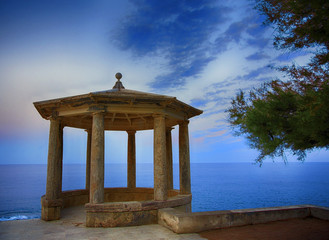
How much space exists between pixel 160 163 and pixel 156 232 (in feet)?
9.36

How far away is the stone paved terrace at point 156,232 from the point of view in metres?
8.00

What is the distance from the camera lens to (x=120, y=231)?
905 centimetres

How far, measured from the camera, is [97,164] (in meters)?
10.4

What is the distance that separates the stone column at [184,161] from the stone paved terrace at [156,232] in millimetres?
3484

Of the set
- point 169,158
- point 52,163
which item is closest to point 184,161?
point 169,158

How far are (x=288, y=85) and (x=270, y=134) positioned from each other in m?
2.42

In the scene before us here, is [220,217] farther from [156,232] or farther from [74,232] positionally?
[74,232]

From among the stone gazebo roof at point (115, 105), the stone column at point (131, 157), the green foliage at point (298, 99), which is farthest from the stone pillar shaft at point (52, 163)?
the green foliage at point (298, 99)

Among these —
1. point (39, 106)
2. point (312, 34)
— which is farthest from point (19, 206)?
point (312, 34)

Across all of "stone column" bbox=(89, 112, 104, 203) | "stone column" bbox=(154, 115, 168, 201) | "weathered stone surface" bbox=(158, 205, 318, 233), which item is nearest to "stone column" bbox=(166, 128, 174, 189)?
"stone column" bbox=(154, 115, 168, 201)

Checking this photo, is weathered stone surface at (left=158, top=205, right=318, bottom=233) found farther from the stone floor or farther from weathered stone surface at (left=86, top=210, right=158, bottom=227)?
weathered stone surface at (left=86, top=210, right=158, bottom=227)

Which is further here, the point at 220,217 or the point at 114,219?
the point at 114,219

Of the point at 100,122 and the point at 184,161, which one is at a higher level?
the point at 100,122

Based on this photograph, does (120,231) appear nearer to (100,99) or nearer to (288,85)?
(100,99)
